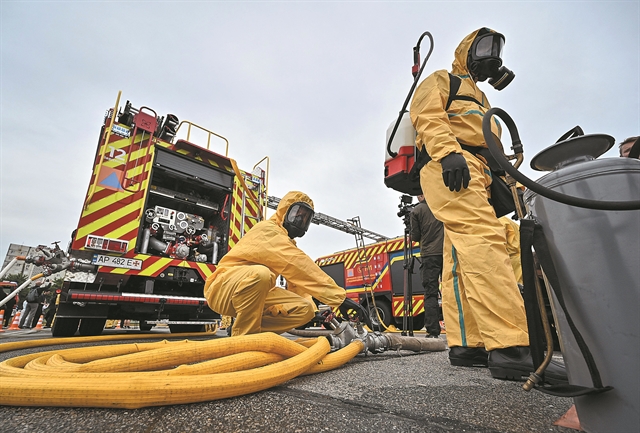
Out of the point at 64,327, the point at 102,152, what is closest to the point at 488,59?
the point at 102,152

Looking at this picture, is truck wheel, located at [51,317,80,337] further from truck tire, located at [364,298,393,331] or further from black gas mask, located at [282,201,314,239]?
truck tire, located at [364,298,393,331]

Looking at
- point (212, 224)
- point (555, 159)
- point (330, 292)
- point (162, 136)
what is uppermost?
point (162, 136)

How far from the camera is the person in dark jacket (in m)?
3.86

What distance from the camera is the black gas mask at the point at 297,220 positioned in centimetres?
266

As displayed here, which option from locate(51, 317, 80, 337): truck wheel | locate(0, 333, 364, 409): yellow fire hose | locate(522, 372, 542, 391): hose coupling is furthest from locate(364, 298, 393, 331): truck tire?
locate(522, 372, 542, 391): hose coupling

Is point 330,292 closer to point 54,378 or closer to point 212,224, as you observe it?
point 54,378

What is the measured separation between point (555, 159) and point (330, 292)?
1.52 meters

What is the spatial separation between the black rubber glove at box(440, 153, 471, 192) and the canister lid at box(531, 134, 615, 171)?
680 mm

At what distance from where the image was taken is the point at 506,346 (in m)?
1.28

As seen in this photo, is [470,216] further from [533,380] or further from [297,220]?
[297,220]

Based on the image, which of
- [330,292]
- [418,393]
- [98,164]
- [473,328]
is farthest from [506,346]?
[98,164]

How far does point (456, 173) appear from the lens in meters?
1.54

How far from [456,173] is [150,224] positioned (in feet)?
12.0

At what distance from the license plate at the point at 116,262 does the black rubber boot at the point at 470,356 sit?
3.15m
